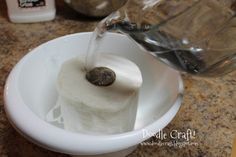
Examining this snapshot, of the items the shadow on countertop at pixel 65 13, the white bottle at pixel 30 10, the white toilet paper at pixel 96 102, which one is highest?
the white toilet paper at pixel 96 102

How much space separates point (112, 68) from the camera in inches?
21.8

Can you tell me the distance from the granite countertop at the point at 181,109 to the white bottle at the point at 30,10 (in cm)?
1

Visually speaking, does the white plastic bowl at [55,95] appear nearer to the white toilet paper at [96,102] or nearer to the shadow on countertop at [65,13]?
the white toilet paper at [96,102]

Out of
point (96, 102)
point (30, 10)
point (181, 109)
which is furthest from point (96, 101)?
point (30, 10)

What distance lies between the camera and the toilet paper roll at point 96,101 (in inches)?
19.3

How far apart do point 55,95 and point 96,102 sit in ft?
0.29

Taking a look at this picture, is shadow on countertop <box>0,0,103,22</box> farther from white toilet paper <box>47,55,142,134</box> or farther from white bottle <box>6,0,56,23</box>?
white toilet paper <box>47,55,142,134</box>

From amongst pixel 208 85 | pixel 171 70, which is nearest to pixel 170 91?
pixel 171 70

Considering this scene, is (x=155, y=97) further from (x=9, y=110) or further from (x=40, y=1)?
(x=40, y=1)

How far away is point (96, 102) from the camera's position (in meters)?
0.49

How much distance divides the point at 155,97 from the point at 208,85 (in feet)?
0.36

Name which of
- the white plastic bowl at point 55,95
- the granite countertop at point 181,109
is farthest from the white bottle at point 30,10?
the white plastic bowl at point 55,95

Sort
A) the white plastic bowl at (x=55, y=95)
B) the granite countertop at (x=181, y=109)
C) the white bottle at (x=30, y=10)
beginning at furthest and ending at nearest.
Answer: the white bottle at (x=30, y=10) → the granite countertop at (x=181, y=109) → the white plastic bowl at (x=55, y=95)

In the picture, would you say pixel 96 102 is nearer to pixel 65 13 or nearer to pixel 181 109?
pixel 181 109
